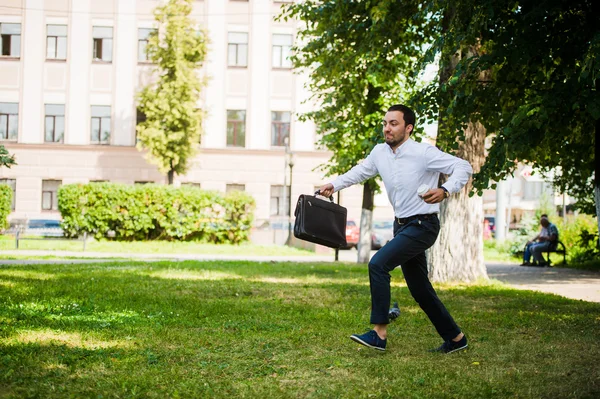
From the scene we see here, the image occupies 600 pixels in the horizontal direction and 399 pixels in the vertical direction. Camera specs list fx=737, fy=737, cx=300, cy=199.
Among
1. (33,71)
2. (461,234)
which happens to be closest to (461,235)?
(461,234)

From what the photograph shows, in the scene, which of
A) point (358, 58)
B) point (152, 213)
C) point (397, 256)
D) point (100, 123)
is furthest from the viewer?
point (100, 123)

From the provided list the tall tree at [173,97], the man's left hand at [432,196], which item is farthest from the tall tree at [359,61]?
the tall tree at [173,97]

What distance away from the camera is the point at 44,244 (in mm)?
25500

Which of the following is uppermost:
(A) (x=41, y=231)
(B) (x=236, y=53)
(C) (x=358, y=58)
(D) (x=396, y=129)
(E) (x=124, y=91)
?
(B) (x=236, y=53)

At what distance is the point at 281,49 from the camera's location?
38.2 metres

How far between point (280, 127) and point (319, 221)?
31.8 m

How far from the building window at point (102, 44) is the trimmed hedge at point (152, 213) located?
37.3 ft

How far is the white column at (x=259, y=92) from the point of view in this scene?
1486 inches

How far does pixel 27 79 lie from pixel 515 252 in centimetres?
2570

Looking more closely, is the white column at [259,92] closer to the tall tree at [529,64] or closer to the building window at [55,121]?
the building window at [55,121]

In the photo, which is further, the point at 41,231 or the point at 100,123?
the point at 100,123

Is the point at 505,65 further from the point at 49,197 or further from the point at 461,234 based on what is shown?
the point at 49,197

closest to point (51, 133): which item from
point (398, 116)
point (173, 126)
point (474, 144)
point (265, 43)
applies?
point (173, 126)

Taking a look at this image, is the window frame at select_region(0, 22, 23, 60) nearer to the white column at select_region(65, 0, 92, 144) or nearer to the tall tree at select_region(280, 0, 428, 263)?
the white column at select_region(65, 0, 92, 144)
